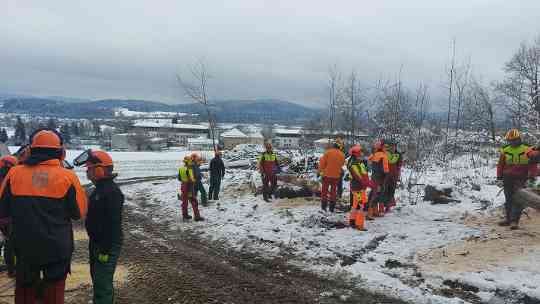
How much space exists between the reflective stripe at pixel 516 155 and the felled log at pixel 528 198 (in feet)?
2.60

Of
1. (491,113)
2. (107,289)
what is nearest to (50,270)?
(107,289)

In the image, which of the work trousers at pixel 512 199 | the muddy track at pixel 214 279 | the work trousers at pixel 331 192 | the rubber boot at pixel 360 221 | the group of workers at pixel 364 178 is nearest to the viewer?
the muddy track at pixel 214 279

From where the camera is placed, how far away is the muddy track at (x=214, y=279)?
6.05 m

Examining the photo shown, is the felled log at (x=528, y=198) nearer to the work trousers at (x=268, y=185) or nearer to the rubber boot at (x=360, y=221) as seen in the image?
the rubber boot at (x=360, y=221)

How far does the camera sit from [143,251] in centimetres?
858

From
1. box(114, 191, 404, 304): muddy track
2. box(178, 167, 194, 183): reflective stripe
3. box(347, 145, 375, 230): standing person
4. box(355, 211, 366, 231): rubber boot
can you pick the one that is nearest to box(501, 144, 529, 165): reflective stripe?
box(347, 145, 375, 230): standing person

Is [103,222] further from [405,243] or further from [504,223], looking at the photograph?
[504,223]

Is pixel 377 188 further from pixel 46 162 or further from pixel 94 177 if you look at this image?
pixel 46 162

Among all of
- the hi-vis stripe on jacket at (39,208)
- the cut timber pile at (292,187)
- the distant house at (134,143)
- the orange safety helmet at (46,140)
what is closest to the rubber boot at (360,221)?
the cut timber pile at (292,187)

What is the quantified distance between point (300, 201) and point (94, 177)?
28.3 feet

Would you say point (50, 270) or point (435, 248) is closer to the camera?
point (50, 270)

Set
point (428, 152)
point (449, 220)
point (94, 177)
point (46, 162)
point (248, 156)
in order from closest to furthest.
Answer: point (46, 162)
point (94, 177)
point (449, 220)
point (428, 152)
point (248, 156)

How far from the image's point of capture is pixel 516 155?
8.75m

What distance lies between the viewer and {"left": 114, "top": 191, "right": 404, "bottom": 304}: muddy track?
238 inches
